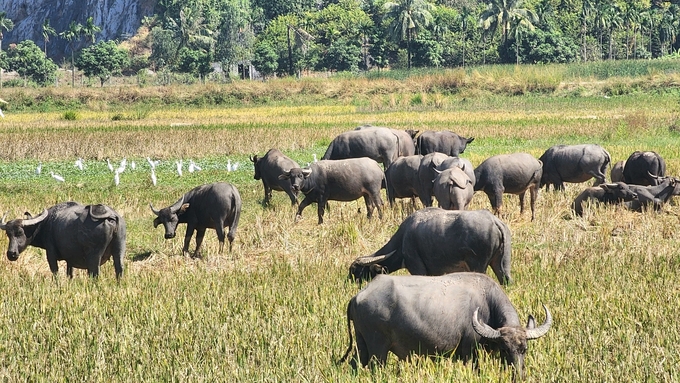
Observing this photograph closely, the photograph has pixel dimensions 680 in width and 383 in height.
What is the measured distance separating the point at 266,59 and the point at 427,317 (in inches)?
3400

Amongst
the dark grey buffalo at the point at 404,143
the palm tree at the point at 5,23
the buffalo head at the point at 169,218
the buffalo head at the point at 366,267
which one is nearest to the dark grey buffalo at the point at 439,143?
the dark grey buffalo at the point at 404,143

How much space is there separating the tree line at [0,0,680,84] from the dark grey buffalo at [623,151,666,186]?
6425 cm

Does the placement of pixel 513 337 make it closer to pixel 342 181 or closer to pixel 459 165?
pixel 459 165

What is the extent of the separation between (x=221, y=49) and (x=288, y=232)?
82.8m

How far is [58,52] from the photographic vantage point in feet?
518

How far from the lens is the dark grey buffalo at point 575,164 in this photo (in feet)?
62.1

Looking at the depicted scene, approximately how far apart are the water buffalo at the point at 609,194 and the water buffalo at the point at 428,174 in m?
2.62

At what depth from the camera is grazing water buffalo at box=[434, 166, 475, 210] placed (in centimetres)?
1447

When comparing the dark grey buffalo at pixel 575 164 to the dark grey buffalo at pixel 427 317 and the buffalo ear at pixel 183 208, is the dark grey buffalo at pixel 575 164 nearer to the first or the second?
the buffalo ear at pixel 183 208

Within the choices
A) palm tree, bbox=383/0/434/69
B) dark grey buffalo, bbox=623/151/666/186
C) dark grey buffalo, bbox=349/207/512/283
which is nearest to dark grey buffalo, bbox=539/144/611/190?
dark grey buffalo, bbox=623/151/666/186

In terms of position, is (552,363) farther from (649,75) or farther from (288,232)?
(649,75)

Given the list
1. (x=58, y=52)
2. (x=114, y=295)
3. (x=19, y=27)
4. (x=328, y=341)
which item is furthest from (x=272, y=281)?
(x=19, y=27)

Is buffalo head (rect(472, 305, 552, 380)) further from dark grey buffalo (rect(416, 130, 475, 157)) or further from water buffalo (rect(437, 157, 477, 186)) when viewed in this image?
dark grey buffalo (rect(416, 130, 475, 157))

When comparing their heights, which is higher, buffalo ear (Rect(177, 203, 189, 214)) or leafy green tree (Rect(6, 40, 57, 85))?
leafy green tree (Rect(6, 40, 57, 85))
